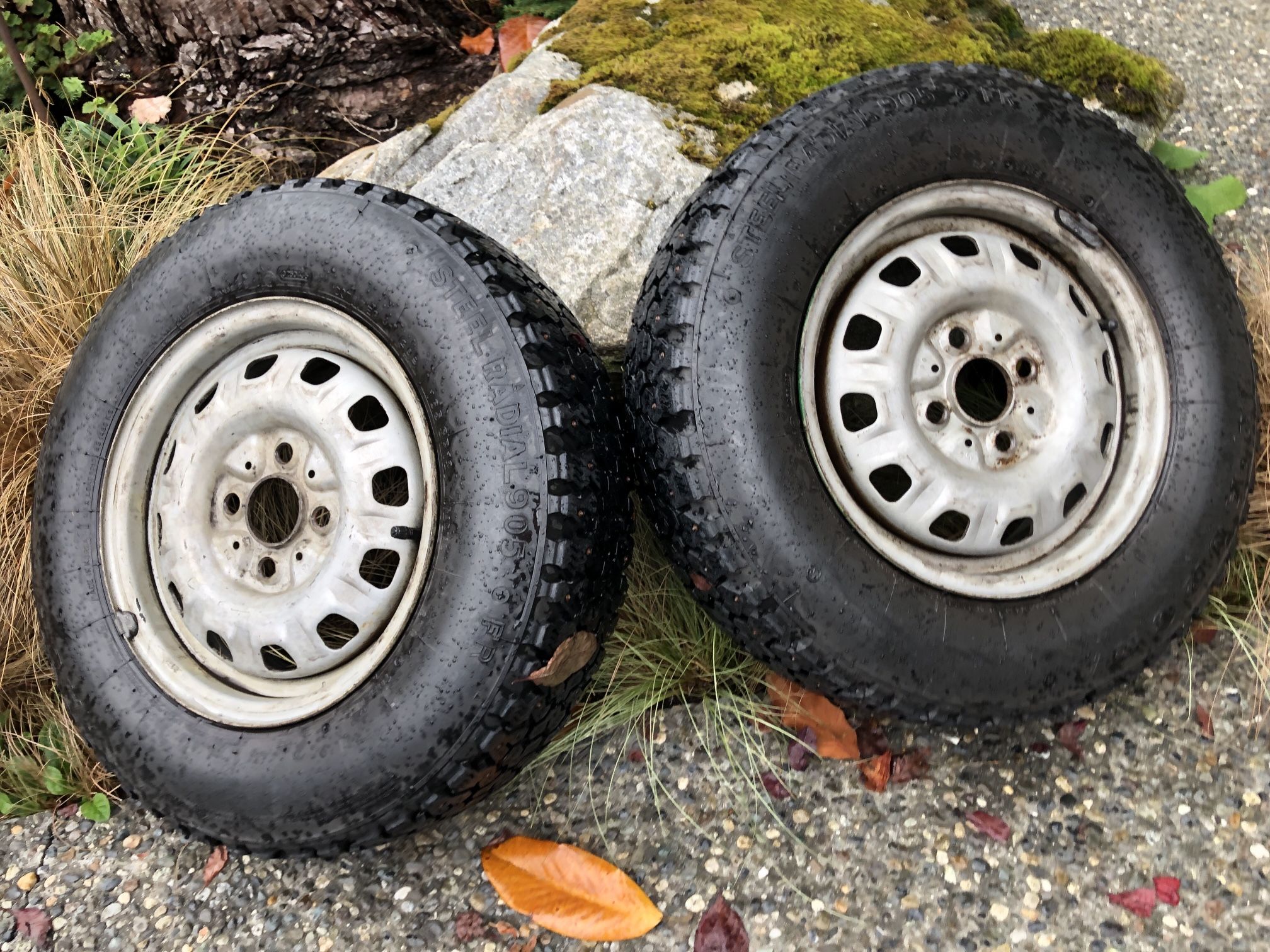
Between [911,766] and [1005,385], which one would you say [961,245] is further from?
[911,766]

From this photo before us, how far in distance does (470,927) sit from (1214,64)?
4.54 m

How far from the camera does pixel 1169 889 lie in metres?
2.16

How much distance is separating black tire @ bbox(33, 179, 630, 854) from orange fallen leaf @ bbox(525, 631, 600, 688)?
2 centimetres

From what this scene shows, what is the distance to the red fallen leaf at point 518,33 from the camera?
13.2 feet

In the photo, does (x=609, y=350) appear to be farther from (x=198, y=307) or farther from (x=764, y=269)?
(x=198, y=307)

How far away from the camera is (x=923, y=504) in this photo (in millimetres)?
2160

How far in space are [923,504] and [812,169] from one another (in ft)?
2.72

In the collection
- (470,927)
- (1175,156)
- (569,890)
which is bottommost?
(470,927)

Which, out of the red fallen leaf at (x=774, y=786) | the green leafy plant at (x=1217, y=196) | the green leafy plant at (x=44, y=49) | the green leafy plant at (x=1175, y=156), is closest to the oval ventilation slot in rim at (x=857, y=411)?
the red fallen leaf at (x=774, y=786)

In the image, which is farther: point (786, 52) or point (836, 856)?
point (786, 52)

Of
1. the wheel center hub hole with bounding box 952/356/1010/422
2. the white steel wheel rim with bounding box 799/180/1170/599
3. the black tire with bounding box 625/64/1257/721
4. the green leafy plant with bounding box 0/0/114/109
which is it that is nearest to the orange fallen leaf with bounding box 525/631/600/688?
the black tire with bounding box 625/64/1257/721

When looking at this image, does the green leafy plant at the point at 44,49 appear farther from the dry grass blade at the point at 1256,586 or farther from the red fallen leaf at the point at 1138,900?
the red fallen leaf at the point at 1138,900

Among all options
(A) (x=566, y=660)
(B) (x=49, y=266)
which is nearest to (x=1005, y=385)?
(A) (x=566, y=660)

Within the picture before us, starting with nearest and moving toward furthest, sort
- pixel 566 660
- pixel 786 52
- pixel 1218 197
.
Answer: pixel 566 660 → pixel 786 52 → pixel 1218 197
